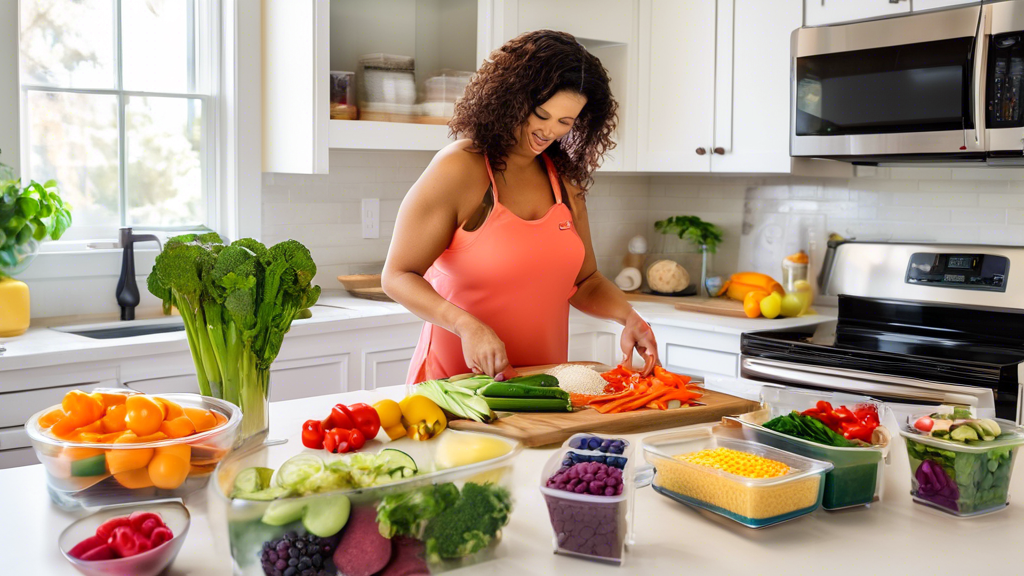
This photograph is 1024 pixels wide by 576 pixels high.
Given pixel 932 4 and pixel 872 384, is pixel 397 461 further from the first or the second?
pixel 932 4

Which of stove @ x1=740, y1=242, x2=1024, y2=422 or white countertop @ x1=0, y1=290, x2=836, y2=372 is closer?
white countertop @ x1=0, y1=290, x2=836, y2=372

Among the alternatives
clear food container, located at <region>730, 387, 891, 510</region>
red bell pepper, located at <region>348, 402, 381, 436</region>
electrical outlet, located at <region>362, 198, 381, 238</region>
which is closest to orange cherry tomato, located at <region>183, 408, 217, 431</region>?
red bell pepper, located at <region>348, 402, 381, 436</region>

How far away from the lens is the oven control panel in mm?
3201

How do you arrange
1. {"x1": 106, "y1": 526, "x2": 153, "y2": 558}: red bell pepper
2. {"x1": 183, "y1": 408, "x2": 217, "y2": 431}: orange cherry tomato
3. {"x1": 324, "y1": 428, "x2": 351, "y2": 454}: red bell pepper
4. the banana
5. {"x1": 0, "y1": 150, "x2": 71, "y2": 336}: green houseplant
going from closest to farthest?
{"x1": 106, "y1": 526, "x2": 153, "y2": 558}: red bell pepper < {"x1": 183, "y1": 408, "x2": 217, "y2": 431}: orange cherry tomato < {"x1": 324, "y1": 428, "x2": 351, "y2": 454}: red bell pepper < {"x1": 0, "y1": 150, "x2": 71, "y2": 336}: green houseplant < the banana

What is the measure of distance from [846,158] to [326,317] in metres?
1.90

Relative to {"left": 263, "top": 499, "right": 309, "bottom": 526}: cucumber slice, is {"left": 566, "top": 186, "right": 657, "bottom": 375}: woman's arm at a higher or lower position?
higher

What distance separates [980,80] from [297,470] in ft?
8.59

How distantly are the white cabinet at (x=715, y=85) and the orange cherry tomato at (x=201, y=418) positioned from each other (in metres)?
2.66

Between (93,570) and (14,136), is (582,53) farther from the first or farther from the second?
(14,136)

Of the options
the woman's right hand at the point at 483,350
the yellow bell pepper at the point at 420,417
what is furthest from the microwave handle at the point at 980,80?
the yellow bell pepper at the point at 420,417

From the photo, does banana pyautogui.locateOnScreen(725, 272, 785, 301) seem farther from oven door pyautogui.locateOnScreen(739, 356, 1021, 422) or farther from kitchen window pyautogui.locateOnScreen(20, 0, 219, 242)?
kitchen window pyautogui.locateOnScreen(20, 0, 219, 242)

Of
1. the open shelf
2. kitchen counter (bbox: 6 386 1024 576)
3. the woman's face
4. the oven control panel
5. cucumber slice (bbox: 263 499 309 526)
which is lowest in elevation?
kitchen counter (bbox: 6 386 1024 576)

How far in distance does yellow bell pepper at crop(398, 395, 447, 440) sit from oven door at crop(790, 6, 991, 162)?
7.01 ft

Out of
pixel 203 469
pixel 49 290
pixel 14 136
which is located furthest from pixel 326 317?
pixel 203 469
